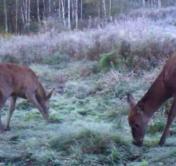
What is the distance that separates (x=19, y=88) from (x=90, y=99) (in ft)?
8.90

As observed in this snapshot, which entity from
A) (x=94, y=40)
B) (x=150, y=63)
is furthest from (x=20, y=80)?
(x=94, y=40)

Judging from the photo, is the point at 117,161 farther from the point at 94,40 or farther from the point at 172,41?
the point at 94,40

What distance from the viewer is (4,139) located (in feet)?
32.0

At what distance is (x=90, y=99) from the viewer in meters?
13.5

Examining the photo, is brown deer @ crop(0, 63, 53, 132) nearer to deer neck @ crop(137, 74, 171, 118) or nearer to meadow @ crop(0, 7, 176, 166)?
meadow @ crop(0, 7, 176, 166)

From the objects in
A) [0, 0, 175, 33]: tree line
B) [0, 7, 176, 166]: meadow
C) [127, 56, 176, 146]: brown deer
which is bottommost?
[0, 0, 175, 33]: tree line

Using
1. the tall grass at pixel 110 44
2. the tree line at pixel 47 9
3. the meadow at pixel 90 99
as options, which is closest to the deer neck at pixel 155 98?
the meadow at pixel 90 99

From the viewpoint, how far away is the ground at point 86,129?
8055 mm

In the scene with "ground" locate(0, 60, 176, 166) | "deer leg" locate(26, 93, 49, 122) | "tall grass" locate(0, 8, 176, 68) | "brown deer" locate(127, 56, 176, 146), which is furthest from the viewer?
"tall grass" locate(0, 8, 176, 68)

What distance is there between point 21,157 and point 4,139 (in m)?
1.63

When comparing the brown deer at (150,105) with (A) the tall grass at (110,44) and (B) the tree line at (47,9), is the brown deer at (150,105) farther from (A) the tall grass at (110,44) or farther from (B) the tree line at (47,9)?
(B) the tree line at (47,9)

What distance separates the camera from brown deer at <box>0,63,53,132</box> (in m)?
10.9

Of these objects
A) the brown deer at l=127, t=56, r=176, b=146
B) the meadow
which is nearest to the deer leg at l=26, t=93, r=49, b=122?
the meadow

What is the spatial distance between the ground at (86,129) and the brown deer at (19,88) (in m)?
0.34
